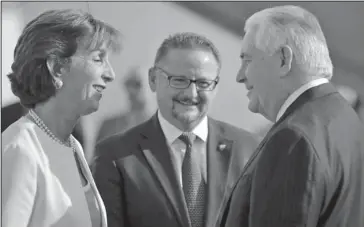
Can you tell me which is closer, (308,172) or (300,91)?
(308,172)

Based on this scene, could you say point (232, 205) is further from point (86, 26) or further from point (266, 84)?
point (86, 26)

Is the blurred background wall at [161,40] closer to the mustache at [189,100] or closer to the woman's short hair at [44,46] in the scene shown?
the mustache at [189,100]

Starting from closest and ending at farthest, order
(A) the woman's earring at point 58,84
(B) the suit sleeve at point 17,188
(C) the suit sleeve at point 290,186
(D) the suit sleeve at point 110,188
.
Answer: (C) the suit sleeve at point 290,186, (B) the suit sleeve at point 17,188, (A) the woman's earring at point 58,84, (D) the suit sleeve at point 110,188

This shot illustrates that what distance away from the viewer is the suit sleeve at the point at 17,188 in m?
1.29

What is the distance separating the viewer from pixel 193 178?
165 cm

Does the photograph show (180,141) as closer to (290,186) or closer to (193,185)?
(193,185)

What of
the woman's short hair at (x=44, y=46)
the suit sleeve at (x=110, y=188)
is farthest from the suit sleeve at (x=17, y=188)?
the suit sleeve at (x=110, y=188)

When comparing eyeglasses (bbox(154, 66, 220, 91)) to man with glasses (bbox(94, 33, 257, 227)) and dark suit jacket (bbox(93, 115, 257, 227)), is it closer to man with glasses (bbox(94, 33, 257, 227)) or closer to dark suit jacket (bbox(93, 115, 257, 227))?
man with glasses (bbox(94, 33, 257, 227))

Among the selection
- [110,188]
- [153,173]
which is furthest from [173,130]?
[110,188]

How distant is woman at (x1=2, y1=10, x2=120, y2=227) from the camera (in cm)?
131

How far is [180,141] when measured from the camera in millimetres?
1671

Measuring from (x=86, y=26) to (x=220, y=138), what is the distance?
1.86 ft

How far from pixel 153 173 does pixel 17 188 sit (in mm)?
471

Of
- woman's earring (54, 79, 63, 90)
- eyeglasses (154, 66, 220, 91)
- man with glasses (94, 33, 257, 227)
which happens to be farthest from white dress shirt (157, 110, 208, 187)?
woman's earring (54, 79, 63, 90)
